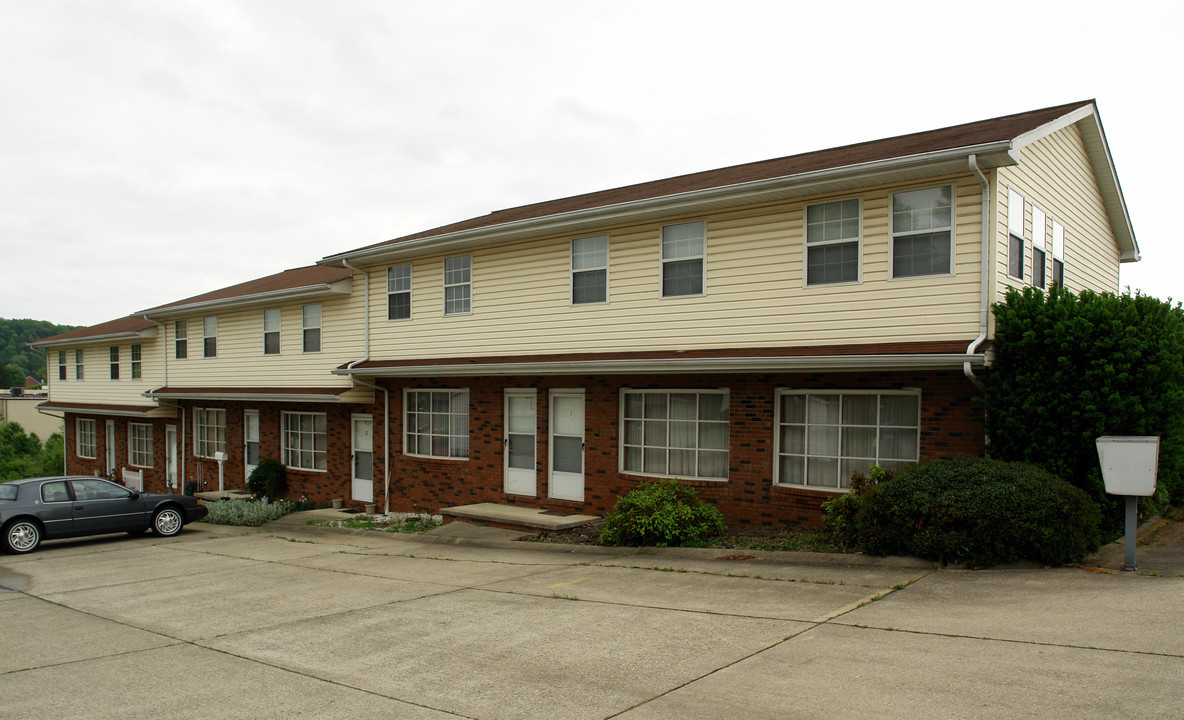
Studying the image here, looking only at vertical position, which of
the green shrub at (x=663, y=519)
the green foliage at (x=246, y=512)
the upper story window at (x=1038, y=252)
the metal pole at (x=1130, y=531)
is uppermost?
the upper story window at (x=1038, y=252)

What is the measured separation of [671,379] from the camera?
44.8ft

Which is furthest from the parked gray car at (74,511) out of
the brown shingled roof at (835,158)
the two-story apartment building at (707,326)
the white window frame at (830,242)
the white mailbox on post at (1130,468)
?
the white mailbox on post at (1130,468)

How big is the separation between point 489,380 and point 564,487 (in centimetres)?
276

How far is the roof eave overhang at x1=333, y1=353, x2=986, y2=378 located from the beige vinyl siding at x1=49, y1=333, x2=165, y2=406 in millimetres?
12968

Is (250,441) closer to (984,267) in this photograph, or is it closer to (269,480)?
(269,480)

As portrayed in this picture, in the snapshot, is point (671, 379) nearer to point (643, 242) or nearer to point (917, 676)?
point (643, 242)

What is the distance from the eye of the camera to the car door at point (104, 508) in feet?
51.0

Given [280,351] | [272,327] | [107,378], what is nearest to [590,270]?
[280,351]

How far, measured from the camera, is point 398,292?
1784 cm

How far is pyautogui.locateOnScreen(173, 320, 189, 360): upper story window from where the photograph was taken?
24.8 m

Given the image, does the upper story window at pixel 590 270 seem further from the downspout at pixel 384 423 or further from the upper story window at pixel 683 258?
the downspout at pixel 384 423

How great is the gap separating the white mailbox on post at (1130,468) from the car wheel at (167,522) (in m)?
16.6

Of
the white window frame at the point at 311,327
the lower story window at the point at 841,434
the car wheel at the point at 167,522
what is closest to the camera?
the lower story window at the point at 841,434

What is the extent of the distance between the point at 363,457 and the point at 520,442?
5295 mm
